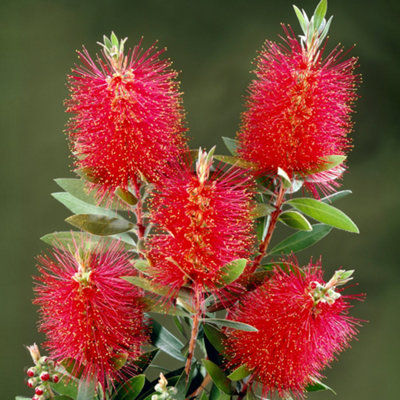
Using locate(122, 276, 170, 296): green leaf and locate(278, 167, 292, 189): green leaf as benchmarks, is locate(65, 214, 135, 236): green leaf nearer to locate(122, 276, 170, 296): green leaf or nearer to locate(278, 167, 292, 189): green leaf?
locate(122, 276, 170, 296): green leaf

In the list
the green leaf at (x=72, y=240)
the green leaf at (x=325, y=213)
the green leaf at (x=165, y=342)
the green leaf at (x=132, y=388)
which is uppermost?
the green leaf at (x=325, y=213)

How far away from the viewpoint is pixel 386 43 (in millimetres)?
2146

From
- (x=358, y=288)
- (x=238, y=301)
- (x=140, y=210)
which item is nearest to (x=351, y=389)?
(x=358, y=288)

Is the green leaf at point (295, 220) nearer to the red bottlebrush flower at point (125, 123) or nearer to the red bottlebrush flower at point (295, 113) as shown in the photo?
the red bottlebrush flower at point (295, 113)

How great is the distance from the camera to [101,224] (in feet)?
3.93

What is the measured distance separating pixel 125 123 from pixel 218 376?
Result: 48 cm

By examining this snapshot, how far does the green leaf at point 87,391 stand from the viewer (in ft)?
3.82

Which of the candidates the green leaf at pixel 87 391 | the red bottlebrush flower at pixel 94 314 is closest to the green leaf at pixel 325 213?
the red bottlebrush flower at pixel 94 314

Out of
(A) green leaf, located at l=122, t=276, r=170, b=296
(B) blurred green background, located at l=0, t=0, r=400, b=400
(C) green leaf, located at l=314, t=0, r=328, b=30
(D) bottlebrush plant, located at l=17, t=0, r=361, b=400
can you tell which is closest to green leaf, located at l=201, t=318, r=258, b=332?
(D) bottlebrush plant, located at l=17, t=0, r=361, b=400

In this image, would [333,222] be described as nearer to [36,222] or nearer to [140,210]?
[140,210]

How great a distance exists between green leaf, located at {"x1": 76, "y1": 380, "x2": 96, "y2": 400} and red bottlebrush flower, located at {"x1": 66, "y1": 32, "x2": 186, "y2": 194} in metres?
0.35

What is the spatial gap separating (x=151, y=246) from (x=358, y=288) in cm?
122

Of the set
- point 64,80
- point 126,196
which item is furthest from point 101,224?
point 64,80

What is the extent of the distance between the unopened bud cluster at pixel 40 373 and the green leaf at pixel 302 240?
0.48m
